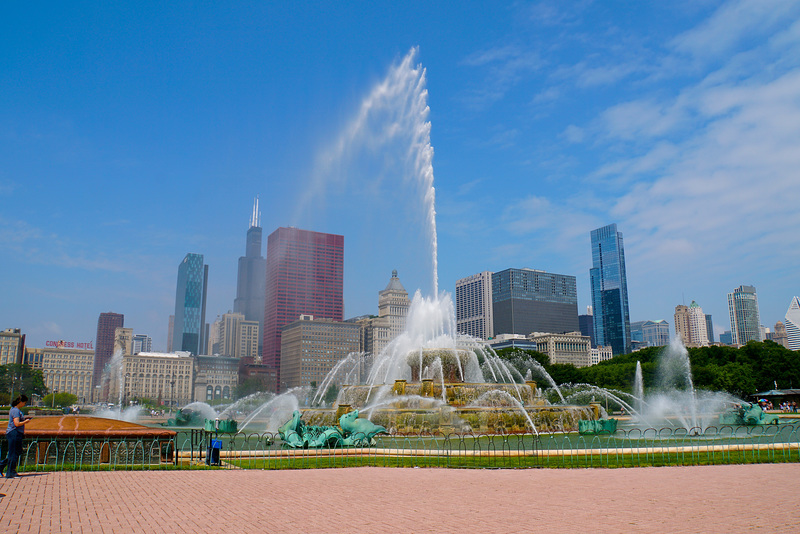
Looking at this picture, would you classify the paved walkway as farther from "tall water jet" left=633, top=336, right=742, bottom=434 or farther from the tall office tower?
the tall office tower

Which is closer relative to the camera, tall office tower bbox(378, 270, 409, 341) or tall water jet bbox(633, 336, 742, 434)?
tall water jet bbox(633, 336, 742, 434)

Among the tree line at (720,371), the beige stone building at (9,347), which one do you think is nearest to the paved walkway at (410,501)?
the tree line at (720,371)

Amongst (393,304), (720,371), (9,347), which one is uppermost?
(393,304)

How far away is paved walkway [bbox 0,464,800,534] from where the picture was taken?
9.55m

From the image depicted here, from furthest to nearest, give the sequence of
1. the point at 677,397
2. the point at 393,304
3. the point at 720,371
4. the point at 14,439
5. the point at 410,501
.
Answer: the point at 393,304
the point at 720,371
the point at 677,397
the point at 14,439
the point at 410,501

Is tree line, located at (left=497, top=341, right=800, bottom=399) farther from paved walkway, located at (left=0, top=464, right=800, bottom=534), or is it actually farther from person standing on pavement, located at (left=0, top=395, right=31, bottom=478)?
person standing on pavement, located at (left=0, top=395, right=31, bottom=478)

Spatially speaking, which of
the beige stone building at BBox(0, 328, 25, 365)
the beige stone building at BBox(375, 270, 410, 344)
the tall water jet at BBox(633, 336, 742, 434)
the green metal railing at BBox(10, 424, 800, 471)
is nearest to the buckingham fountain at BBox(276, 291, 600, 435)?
the green metal railing at BBox(10, 424, 800, 471)

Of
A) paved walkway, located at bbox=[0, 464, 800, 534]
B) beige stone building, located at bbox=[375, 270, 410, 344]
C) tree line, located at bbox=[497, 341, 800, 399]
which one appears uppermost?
beige stone building, located at bbox=[375, 270, 410, 344]

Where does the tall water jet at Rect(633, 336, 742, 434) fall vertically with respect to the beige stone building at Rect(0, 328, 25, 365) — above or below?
below

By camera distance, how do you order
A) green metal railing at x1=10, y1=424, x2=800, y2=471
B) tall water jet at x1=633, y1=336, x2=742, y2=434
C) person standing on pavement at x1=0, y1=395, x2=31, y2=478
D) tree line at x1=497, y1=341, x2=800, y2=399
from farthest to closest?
1. tree line at x1=497, y1=341, x2=800, y2=399
2. tall water jet at x1=633, y1=336, x2=742, y2=434
3. green metal railing at x1=10, y1=424, x2=800, y2=471
4. person standing on pavement at x1=0, y1=395, x2=31, y2=478

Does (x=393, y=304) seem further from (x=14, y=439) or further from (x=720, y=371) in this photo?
(x=14, y=439)

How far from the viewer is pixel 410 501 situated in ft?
39.2

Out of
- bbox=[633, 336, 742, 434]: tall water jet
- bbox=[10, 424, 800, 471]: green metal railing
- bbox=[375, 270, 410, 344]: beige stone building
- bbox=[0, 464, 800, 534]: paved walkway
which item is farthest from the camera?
bbox=[375, 270, 410, 344]: beige stone building

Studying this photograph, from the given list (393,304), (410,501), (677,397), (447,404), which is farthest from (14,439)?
(393,304)
